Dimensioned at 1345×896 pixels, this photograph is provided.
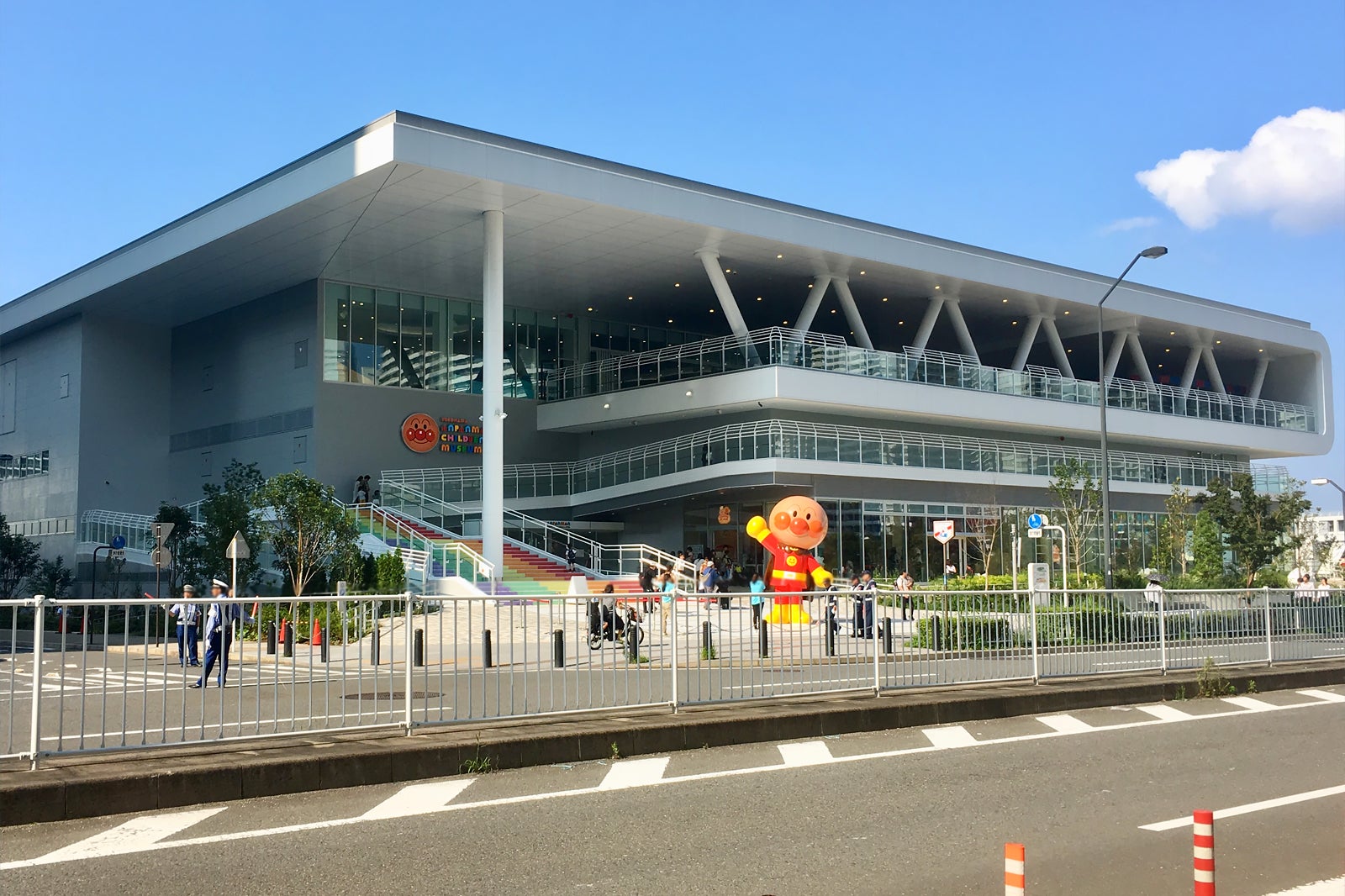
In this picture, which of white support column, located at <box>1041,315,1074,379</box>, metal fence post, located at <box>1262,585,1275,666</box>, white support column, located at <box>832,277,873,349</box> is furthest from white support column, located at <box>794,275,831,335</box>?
metal fence post, located at <box>1262,585,1275,666</box>

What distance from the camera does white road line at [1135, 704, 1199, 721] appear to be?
48.8 feet

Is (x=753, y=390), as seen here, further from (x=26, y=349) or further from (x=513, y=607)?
(x=26, y=349)

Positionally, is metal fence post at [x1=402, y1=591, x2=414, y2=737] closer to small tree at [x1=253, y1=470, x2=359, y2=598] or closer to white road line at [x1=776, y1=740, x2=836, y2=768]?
white road line at [x1=776, y1=740, x2=836, y2=768]

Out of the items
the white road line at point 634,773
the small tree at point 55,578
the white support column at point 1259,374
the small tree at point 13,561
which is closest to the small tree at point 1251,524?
the white support column at point 1259,374

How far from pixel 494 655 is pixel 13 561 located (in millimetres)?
45191

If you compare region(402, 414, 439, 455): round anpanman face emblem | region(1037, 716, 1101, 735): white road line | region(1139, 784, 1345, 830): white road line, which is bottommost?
region(1037, 716, 1101, 735): white road line

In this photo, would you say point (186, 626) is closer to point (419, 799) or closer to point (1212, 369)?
point (419, 799)

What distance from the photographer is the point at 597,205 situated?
36875 millimetres

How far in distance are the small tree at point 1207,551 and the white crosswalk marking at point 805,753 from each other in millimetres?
34202

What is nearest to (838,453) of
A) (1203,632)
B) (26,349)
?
(1203,632)

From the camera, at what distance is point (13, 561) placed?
49.3 meters

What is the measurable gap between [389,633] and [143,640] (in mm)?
2051

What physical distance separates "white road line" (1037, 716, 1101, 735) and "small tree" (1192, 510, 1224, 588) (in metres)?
30.6

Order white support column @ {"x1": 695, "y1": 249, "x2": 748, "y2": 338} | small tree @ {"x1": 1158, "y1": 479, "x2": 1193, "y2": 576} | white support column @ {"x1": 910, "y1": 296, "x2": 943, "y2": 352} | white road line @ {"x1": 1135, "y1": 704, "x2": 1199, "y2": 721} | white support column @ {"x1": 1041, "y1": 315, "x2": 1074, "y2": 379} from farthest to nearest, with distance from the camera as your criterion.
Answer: white support column @ {"x1": 1041, "y1": 315, "x2": 1074, "y2": 379} < white support column @ {"x1": 910, "y1": 296, "x2": 943, "y2": 352} < small tree @ {"x1": 1158, "y1": 479, "x2": 1193, "y2": 576} < white support column @ {"x1": 695, "y1": 249, "x2": 748, "y2": 338} < white road line @ {"x1": 1135, "y1": 704, "x2": 1199, "y2": 721}
